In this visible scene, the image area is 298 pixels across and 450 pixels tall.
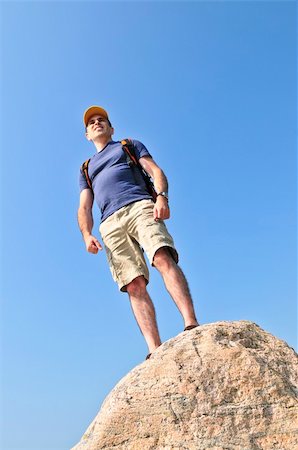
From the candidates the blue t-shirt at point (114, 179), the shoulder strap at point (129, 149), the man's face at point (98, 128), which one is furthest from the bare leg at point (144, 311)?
the man's face at point (98, 128)

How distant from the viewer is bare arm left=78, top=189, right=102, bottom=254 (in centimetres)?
606

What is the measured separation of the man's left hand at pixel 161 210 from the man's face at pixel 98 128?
1.61 m

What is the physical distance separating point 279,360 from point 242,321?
682 millimetres

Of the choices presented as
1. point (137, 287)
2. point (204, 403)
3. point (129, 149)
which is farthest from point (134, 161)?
point (204, 403)

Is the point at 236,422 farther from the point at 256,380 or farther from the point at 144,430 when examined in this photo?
the point at 144,430

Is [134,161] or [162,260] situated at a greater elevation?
[134,161]

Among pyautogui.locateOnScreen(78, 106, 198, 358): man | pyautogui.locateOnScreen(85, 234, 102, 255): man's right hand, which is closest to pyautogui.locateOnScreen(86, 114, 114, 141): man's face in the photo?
pyautogui.locateOnScreen(78, 106, 198, 358): man

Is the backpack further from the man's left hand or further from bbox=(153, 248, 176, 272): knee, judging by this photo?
bbox=(153, 248, 176, 272): knee

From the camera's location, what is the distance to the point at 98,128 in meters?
6.89

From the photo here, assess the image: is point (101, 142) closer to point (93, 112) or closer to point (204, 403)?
point (93, 112)

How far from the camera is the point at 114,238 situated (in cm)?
598

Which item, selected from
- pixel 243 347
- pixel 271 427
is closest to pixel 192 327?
pixel 243 347

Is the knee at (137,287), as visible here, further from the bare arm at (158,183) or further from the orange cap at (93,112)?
the orange cap at (93,112)

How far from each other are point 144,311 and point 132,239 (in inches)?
36.1
